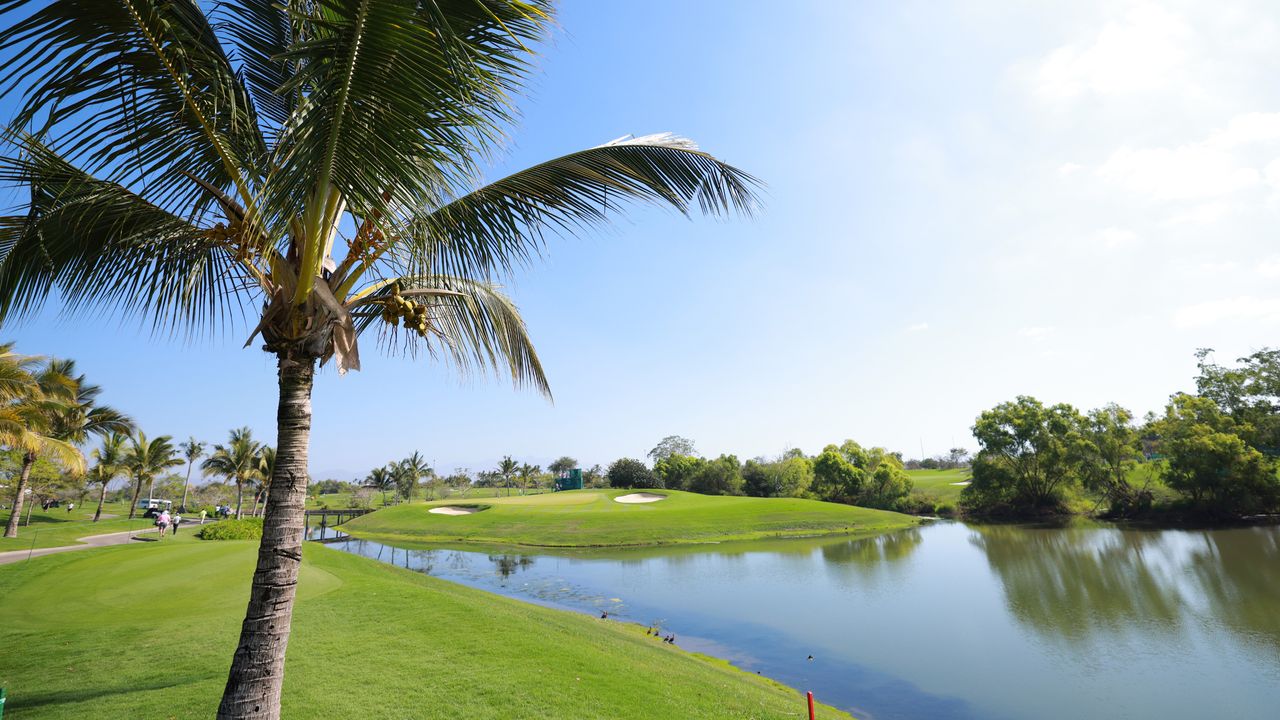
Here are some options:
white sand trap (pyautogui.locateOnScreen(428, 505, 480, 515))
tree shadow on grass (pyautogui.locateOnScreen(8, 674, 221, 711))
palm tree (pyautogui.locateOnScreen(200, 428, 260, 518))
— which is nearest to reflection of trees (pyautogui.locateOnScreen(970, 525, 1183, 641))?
tree shadow on grass (pyautogui.locateOnScreen(8, 674, 221, 711))

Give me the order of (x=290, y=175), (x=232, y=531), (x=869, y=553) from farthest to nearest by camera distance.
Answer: (x=869, y=553) < (x=232, y=531) < (x=290, y=175)

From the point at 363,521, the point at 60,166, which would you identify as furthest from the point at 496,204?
the point at 363,521

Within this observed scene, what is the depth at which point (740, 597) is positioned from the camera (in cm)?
Answer: 1870

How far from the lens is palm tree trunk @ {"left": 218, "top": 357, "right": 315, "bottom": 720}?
317 cm

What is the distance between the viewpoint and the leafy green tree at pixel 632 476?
62875 millimetres

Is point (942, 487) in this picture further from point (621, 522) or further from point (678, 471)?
point (621, 522)

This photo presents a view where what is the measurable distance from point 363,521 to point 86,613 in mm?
34853

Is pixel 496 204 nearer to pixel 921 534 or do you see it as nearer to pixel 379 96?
pixel 379 96

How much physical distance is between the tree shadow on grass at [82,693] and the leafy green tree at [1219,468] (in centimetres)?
4646

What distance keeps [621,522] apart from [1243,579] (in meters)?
27.0

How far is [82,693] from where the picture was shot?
6062mm

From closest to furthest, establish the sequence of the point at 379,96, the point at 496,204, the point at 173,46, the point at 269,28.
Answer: the point at 379,96 < the point at 173,46 < the point at 269,28 < the point at 496,204

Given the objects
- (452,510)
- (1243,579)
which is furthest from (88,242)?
(452,510)

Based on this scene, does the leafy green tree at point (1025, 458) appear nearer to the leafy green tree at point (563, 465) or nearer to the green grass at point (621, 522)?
the green grass at point (621, 522)
